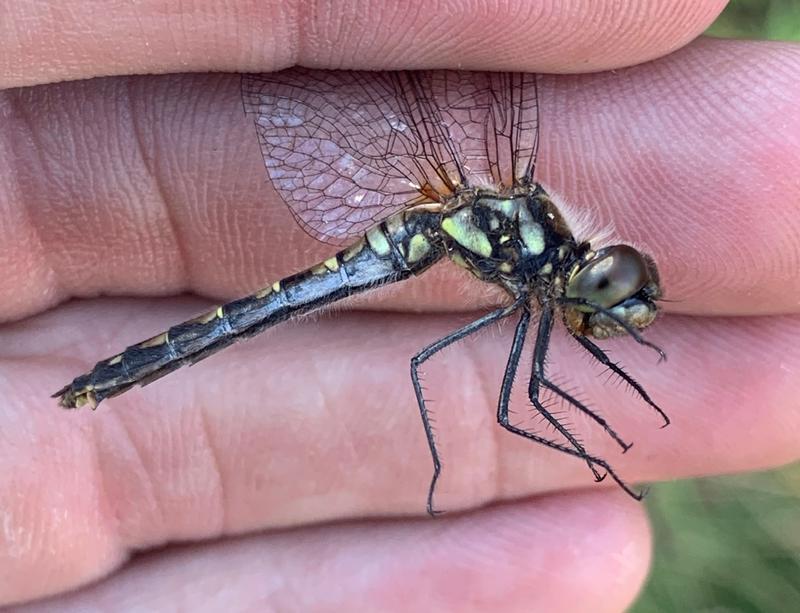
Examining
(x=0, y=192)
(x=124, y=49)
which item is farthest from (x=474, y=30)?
(x=0, y=192)

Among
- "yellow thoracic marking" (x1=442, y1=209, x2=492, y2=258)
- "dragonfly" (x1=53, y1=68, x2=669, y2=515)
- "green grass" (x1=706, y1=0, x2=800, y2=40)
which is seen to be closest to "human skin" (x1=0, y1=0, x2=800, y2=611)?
"dragonfly" (x1=53, y1=68, x2=669, y2=515)

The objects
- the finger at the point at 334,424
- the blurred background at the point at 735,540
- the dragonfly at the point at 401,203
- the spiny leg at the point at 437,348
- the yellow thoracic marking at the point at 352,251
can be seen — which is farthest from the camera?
the blurred background at the point at 735,540

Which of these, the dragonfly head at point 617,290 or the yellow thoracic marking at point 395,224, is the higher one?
the yellow thoracic marking at point 395,224

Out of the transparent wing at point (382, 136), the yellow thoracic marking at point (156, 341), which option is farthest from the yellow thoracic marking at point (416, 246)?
the yellow thoracic marking at point (156, 341)

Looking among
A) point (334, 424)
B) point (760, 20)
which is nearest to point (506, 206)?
point (334, 424)

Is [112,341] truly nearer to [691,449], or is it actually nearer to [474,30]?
[474,30]

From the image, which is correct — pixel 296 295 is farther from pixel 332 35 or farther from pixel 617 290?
pixel 617 290

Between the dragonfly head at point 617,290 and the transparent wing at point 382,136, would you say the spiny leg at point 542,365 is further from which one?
the transparent wing at point 382,136

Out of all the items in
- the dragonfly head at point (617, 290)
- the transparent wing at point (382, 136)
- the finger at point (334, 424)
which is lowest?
the finger at point (334, 424)
